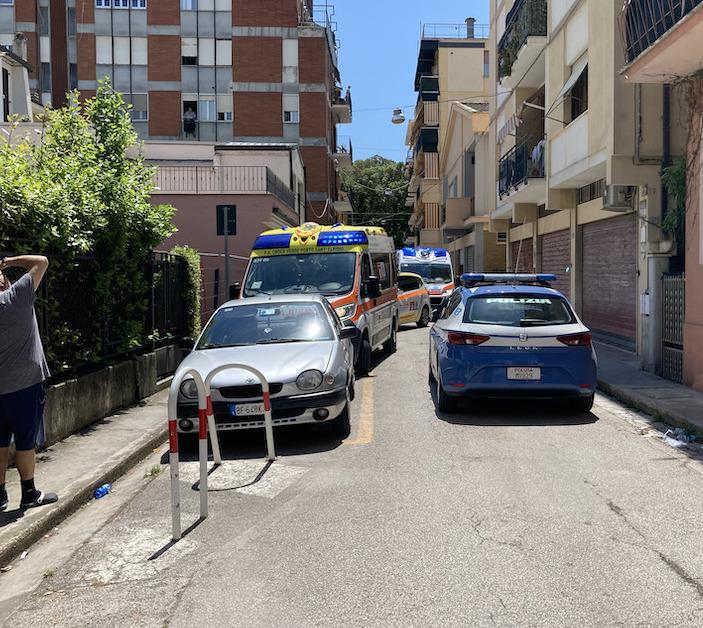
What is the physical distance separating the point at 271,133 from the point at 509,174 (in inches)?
852

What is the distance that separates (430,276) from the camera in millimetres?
27016

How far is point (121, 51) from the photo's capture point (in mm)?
40875

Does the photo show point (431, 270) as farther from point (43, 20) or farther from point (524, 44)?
point (43, 20)

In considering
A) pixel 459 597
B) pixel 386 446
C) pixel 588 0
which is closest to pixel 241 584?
pixel 459 597

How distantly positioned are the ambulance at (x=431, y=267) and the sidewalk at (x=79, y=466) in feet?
58.7

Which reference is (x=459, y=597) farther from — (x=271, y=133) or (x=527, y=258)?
(x=271, y=133)

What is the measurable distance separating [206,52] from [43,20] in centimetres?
923

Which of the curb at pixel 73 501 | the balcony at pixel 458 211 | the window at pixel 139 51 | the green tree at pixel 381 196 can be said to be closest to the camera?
the curb at pixel 73 501

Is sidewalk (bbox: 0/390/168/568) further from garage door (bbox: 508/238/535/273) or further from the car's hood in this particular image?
garage door (bbox: 508/238/535/273)

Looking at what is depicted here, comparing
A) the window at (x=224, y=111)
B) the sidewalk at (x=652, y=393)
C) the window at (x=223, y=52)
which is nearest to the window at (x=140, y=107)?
the window at (x=224, y=111)

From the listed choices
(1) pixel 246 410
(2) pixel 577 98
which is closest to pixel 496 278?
(1) pixel 246 410

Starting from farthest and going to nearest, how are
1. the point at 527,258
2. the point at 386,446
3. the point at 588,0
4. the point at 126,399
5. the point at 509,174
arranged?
the point at 527,258, the point at 509,174, the point at 588,0, the point at 126,399, the point at 386,446

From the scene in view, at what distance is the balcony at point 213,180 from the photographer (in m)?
21.2

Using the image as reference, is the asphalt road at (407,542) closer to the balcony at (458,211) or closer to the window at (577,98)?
the window at (577,98)
